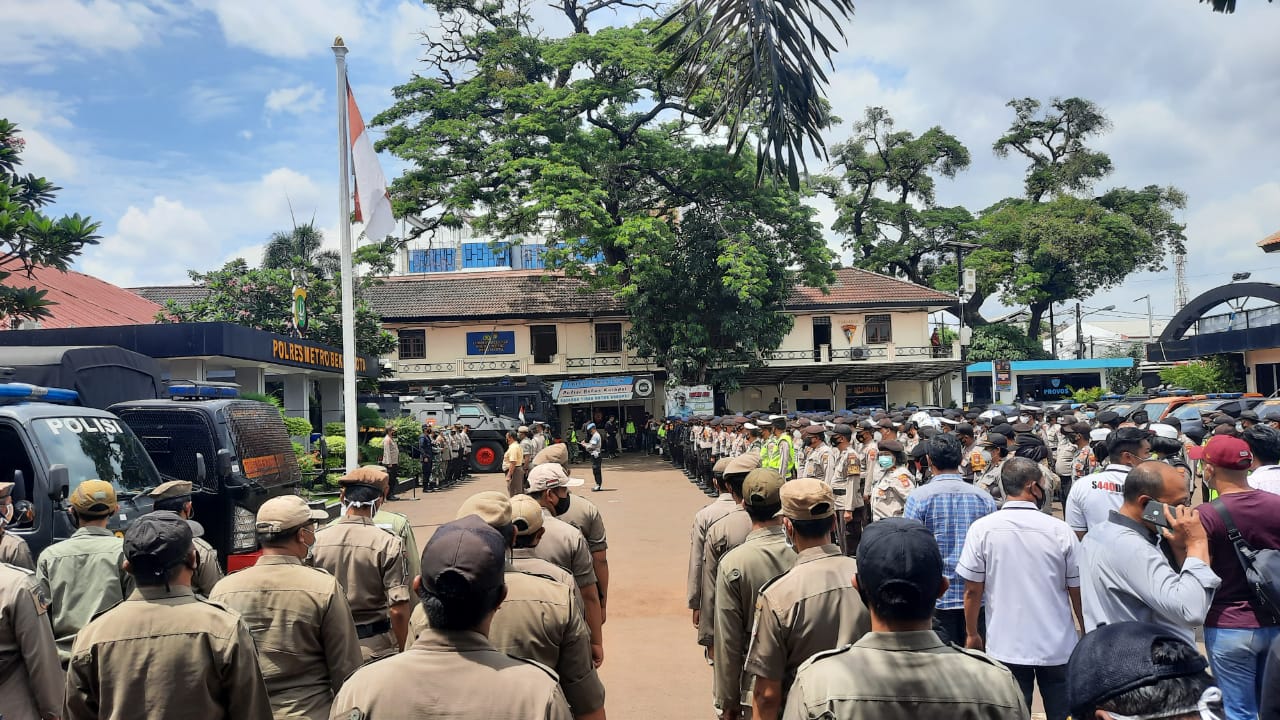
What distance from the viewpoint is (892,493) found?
8.02 m

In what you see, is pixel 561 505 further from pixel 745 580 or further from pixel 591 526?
pixel 745 580

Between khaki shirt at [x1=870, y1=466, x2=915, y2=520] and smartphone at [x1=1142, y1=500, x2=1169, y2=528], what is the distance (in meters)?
4.36

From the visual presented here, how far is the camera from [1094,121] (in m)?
48.0

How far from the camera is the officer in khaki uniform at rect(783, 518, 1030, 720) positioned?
2.42m

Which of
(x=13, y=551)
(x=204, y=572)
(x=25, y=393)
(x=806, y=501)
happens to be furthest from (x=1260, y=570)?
(x=25, y=393)

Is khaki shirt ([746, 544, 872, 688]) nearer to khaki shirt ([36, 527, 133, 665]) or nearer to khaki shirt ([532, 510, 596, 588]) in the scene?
khaki shirt ([532, 510, 596, 588])

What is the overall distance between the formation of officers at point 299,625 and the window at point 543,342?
34.0 meters

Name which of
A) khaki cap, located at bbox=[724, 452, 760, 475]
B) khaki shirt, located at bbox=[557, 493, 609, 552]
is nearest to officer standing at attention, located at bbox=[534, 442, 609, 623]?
khaki shirt, located at bbox=[557, 493, 609, 552]

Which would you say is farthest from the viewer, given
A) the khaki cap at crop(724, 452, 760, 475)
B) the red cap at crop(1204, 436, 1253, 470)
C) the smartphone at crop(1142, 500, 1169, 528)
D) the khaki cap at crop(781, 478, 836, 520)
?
the khaki cap at crop(724, 452, 760, 475)

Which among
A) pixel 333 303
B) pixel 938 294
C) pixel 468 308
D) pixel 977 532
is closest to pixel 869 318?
pixel 938 294

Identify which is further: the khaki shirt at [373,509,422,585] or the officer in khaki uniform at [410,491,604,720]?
the khaki shirt at [373,509,422,585]

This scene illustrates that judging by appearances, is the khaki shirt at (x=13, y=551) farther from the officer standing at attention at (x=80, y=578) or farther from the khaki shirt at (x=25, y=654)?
the khaki shirt at (x=25, y=654)

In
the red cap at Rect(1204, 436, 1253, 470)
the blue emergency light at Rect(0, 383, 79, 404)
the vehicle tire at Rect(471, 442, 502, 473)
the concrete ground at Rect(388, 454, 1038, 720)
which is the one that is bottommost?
the concrete ground at Rect(388, 454, 1038, 720)

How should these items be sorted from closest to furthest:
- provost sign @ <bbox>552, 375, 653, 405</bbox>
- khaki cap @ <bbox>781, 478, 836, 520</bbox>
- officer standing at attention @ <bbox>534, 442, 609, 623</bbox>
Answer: khaki cap @ <bbox>781, 478, 836, 520</bbox>
officer standing at attention @ <bbox>534, 442, 609, 623</bbox>
provost sign @ <bbox>552, 375, 653, 405</bbox>
